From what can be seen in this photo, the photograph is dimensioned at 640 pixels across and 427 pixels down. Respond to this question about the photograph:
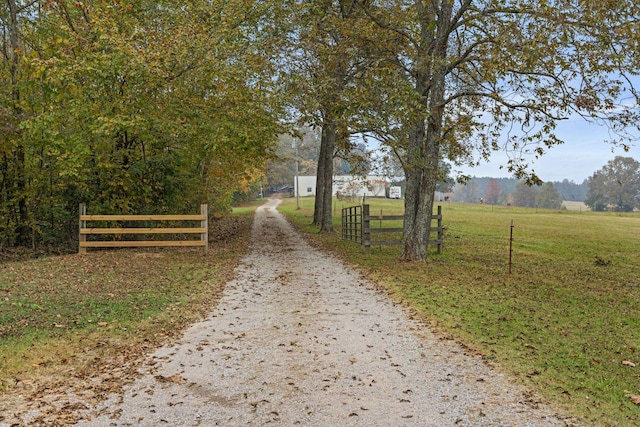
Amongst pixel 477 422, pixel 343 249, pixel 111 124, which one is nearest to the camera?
pixel 477 422

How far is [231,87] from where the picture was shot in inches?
598

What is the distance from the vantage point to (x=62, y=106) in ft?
45.2

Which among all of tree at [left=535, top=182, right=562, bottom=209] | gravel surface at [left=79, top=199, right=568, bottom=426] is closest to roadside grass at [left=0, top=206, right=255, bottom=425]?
gravel surface at [left=79, top=199, right=568, bottom=426]

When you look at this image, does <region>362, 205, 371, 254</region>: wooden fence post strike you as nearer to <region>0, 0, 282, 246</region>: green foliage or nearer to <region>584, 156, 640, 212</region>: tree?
<region>0, 0, 282, 246</region>: green foliage

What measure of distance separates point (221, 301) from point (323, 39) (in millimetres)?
9374

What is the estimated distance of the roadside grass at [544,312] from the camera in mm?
4590

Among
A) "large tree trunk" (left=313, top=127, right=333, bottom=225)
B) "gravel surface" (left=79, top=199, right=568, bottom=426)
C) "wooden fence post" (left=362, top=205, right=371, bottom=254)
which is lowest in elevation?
"gravel surface" (left=79, top=199, right=568, bottom=426)

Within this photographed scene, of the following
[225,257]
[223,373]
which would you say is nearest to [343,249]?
[225,257]

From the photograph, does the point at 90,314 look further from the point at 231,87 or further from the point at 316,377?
the point at 231,87

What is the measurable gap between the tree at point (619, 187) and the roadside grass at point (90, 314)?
272 feet

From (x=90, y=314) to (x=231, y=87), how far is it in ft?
32.6

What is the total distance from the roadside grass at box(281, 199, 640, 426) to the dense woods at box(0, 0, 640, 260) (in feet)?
7.67

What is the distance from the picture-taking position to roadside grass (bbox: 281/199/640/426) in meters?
4.59

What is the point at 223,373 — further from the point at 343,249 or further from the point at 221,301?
the point at 343,249
